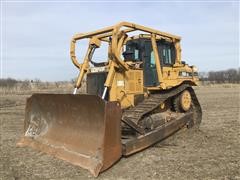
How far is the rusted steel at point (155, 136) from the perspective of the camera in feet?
25.3

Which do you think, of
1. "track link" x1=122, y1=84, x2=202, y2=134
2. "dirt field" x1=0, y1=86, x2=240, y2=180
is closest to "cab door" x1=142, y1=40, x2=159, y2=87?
"track link" x1=122, y1=84, x2=202, y2=134

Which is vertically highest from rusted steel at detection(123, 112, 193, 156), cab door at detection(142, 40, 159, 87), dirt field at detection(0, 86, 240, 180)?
cab door at detection(142, 40, 159, 87)

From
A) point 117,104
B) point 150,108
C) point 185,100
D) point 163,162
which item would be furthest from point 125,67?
point 185,100

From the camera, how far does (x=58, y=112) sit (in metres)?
8.38

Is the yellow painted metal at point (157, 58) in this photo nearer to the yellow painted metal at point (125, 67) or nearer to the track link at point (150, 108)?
the yellow painted metal at point (125, 67)

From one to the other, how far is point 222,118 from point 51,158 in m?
7.63

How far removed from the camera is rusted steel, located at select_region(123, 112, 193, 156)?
25.3 feet

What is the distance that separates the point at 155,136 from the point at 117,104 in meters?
1.79

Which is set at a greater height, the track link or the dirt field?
the track link

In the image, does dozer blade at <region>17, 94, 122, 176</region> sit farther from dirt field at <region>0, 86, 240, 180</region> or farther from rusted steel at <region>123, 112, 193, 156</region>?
rusted steel at <region>123, 112, 193, 156</region>

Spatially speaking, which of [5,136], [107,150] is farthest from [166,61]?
[5,136]

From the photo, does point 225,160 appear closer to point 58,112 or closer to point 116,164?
point 116,164

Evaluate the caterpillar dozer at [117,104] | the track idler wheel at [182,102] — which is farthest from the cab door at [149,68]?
the track idler wheel at [182,102]

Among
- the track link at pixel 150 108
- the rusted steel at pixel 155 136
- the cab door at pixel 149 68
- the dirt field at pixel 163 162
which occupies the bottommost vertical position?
the dirt field at pixel 163 162
